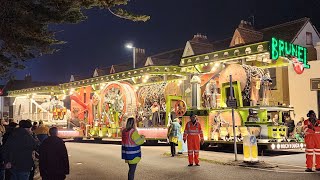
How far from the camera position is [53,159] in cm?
720

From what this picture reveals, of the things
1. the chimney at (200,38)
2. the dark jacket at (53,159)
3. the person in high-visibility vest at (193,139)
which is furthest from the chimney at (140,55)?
the dark jacket at (53,159)

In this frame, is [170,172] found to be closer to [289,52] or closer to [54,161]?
[54,161]

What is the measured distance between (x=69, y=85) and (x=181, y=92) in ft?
38.0

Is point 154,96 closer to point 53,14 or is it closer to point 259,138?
point 259,138

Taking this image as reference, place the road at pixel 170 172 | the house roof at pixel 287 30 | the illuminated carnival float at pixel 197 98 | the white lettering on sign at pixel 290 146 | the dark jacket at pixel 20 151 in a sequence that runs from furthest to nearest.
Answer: the house roof at pixel 287 30, the illuminated carnival float at pixel 197 98, the white lettering on sign at pixel 290 146, the road at pixel 170 172, the dark jacket at pixel 20 151

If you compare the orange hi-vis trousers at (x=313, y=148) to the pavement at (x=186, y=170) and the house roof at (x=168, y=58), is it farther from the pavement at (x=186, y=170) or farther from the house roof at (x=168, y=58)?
the house roof at (x=168, y=58)

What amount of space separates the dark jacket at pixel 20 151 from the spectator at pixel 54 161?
0.87 metres

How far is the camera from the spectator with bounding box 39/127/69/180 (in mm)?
7184

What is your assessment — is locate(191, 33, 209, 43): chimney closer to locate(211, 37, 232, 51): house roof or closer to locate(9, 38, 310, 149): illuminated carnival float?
locate(211, 37, 232, 51): house roof

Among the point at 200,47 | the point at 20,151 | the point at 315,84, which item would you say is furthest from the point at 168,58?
the point at 20,151

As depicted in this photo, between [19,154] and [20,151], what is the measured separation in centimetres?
6

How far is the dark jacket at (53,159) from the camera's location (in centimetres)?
718

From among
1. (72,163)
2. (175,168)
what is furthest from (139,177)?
A: (72,163)

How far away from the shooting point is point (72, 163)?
51.5ft
